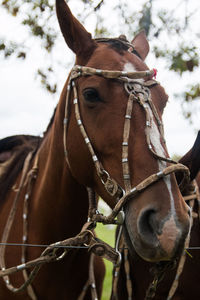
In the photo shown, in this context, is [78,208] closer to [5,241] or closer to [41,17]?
[5,241]

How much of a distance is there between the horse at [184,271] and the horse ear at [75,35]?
3.76 feet

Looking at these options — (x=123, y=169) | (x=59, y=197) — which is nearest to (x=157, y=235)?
(x=123, y=169)

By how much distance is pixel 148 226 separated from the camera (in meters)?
2.07

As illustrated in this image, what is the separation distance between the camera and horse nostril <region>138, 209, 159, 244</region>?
203 centimetres

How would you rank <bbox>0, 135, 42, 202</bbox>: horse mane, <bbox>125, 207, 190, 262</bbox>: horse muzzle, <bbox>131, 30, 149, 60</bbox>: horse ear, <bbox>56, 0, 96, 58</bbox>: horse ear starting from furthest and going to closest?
<bbox>0, 135, 42, 202</bbox>: horse mane, <bbox>131, 30, 149, 60</bbox>: horse ear, <bbox>56, 0, 96, 58</bbox>: horse ear, <bbox>125, 207, 190, 262</bbox>: horse muzzle

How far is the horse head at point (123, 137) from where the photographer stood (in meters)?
2.04

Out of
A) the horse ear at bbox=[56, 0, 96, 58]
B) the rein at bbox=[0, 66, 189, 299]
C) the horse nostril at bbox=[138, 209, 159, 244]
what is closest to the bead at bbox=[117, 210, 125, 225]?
the rein at bbox=[0, 66, 189, 299]

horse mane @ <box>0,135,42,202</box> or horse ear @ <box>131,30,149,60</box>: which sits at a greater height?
horse ear @ <box>131,30,149,60</box>

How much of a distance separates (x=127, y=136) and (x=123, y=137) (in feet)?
0.10

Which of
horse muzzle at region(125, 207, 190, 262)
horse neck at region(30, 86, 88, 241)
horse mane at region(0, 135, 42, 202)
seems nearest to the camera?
horse muzzle at region(125, 207, 190, 262)

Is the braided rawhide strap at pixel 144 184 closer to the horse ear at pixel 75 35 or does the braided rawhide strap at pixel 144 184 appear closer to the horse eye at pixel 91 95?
the horse eye at pixel 91 95

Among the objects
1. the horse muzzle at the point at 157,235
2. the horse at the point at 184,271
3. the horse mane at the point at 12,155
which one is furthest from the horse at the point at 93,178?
the horse at the point at 184,271

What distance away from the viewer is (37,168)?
339 cm

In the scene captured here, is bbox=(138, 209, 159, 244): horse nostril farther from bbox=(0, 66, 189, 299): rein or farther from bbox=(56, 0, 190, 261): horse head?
bbox=(0, 66, 189, 299): rein
